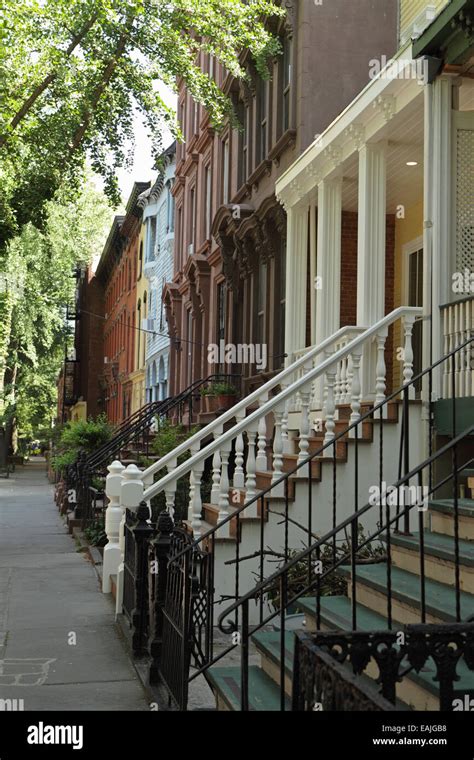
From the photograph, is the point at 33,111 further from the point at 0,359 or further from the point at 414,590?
the point at 0,359

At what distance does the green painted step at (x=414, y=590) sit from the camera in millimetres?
5234

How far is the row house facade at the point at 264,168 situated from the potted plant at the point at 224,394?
0.42 m

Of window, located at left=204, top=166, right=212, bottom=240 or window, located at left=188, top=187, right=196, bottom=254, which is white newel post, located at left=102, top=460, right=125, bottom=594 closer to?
window, located at left=204, top=166, right=212, bottom=240

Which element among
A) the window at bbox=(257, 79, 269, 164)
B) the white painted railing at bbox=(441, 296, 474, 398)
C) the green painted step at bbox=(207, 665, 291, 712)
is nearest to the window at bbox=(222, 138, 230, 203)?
the window at bbox=(257, 79, 269, 164)

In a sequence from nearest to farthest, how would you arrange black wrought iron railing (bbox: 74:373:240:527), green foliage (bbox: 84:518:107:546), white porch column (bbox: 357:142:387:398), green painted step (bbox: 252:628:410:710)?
green painted step (bbox: 252:628:410:710), white porch column (bbox: 357:142:387:398), green foliage (bbox: 84:518:107:546), black wrought iron railing (bbox: 74:373:240:527)

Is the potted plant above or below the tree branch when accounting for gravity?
below

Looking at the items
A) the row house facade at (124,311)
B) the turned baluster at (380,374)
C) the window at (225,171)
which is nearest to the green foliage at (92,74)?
the window at (225,171)

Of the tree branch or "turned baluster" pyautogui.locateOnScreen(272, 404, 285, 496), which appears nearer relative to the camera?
"turned baluster" pyautogui.locateOnScreen(272, 404, 285, 496)

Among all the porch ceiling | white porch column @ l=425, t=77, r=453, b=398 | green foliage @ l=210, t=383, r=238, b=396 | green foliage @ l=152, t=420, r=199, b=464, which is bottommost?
green foliage @ l=152, t=420, r=199, b=464

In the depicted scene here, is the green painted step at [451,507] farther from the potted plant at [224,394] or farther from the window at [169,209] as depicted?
the window at [169,209]

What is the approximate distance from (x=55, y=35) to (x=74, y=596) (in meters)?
11.3

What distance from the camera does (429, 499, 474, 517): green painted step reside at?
643 cm

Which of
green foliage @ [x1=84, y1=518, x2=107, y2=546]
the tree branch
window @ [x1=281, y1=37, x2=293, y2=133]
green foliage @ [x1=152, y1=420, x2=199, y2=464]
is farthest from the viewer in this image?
the tree branch

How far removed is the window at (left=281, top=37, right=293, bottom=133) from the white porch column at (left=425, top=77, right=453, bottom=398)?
7.99m
